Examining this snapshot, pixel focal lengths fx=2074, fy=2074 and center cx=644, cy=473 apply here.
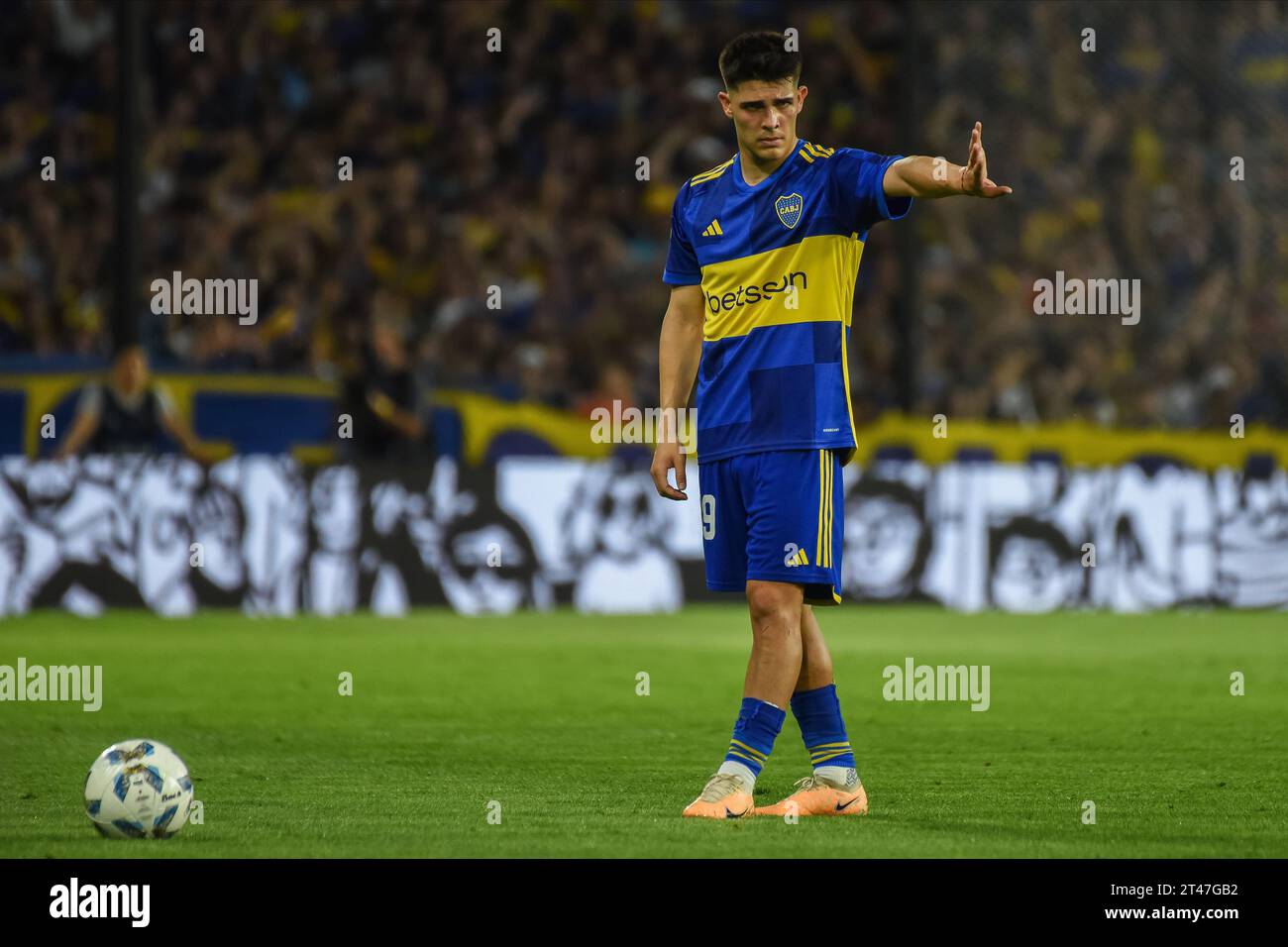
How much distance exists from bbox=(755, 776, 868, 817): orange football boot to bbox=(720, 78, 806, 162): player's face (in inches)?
72.1

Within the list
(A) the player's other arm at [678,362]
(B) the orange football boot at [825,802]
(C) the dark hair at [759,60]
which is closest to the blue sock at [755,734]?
(B) the orange football boot at [825,802]

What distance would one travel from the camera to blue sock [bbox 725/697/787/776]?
5.91 m

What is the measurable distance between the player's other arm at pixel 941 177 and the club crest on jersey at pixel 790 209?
0.92 ft

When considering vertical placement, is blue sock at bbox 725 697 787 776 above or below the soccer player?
below

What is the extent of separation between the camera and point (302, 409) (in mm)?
15523

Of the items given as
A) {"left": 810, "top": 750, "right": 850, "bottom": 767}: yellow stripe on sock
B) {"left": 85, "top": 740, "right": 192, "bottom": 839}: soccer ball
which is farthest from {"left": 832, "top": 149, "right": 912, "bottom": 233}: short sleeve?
{"left": 85, "top": 740, "right": 192, "bottom": 839}: soccer ball

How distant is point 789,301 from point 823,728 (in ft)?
4.17

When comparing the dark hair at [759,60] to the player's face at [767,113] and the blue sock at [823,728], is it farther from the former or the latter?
the blue sock at [823,728]

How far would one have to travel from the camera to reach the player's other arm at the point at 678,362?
248 inches

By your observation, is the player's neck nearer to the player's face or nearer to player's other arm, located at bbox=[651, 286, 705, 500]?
the player's face

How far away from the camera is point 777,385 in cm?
595

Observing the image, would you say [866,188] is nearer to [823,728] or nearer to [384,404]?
[823,728]
